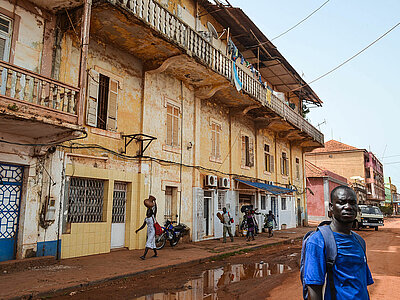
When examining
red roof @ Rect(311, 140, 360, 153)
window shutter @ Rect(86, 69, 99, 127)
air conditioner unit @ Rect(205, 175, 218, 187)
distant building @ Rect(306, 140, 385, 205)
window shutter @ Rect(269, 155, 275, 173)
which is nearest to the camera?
window shutter @ Rect(86, 69, 99, 127)

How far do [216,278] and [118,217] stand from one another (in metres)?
4.90

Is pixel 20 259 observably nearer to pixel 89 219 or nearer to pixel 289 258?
pixel 89 219

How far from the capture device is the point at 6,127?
8.12 meters

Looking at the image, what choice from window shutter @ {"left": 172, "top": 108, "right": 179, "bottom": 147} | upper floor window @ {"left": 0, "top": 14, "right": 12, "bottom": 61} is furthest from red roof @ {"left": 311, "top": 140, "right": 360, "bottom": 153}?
upper floor window @ {"left": 0, "top": 14, "right": 12, "bottom": 61}

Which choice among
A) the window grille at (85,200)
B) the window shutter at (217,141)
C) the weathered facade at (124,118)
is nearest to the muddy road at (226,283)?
the weathered facade at (124,118)

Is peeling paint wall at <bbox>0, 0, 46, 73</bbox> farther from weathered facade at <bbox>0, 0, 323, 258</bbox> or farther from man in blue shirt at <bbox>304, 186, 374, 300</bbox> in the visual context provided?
man in blue shirt at <bbox>304, 186, 374, 300</bbox>

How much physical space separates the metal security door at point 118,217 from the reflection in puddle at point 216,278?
155 inches

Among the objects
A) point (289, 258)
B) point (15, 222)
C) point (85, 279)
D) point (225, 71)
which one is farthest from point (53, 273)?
point (225, 71)

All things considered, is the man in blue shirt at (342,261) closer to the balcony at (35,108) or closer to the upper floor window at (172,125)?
the balcony at (35,108)

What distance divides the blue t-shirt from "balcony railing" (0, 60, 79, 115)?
711 cm

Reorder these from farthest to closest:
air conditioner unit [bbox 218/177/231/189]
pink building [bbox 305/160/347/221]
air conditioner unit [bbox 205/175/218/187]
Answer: pink building [bbox 305/160/347/221], air conditioner unit [bbox 218/177/231/189], air conditioner unit [bbox 205/175/218/187]

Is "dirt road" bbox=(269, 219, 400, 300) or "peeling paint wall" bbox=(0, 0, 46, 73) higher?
"peeling paint wall" bbox=(0, 0, 46, 73)

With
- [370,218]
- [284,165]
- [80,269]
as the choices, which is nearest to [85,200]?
[80,269]

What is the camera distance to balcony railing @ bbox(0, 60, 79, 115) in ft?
25.1
